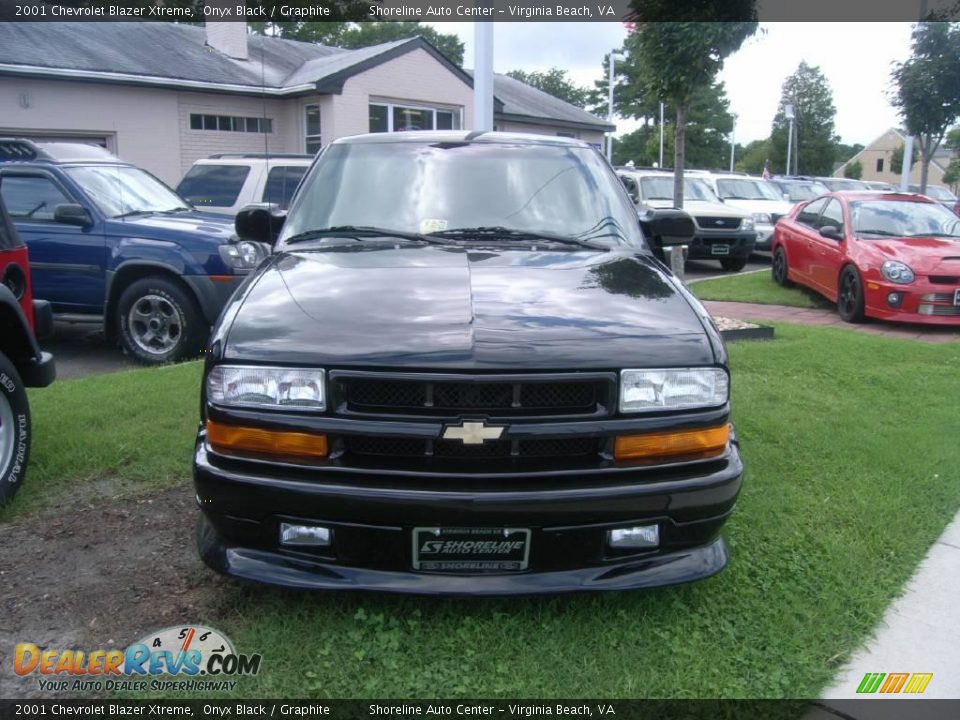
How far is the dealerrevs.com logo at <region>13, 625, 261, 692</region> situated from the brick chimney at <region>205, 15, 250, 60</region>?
18891mm

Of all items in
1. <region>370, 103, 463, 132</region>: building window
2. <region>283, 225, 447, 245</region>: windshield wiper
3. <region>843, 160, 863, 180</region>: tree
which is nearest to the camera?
<region>283, 225, 447, 245</region>: windshield wiper

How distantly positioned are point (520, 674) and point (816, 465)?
8.32 ft

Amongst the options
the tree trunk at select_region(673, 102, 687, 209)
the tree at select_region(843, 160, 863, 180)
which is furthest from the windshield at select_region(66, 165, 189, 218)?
the tree at select_region(843, 160, 863, 180)

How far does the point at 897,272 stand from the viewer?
8.50 meters

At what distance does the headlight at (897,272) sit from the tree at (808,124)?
6517 centimetres

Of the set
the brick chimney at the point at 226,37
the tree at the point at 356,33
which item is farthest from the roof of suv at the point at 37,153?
the tree at the point at 356,33

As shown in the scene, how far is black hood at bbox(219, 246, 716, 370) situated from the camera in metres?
2.56

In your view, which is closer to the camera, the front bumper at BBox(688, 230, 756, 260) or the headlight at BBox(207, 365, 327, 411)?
the headlight at BBox(207, 365, 327, 411)

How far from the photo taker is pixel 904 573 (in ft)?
10.9

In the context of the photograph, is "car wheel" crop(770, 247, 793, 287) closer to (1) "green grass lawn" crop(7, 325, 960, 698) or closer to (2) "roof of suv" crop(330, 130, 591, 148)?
(1) "green grass lawn" crop(7, 325, 960, 698)

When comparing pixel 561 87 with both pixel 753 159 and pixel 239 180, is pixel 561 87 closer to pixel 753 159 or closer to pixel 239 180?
pixel 753 159

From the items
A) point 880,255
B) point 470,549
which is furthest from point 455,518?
point 880,255

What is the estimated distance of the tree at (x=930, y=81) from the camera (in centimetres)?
1362

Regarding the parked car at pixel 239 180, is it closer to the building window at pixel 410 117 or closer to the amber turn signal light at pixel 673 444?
the amber turn signal light at pixel 673 444
